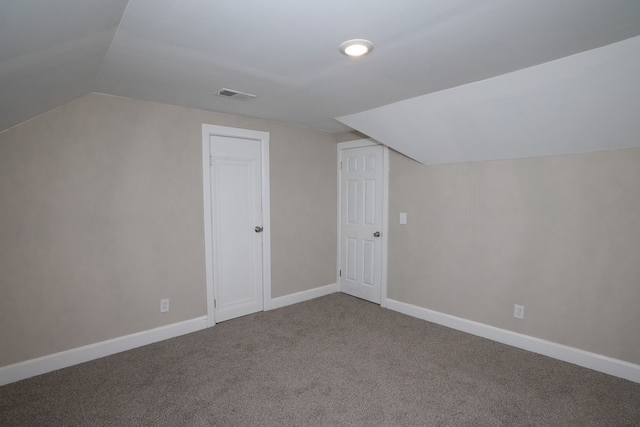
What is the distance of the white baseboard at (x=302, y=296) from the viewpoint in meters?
4.04

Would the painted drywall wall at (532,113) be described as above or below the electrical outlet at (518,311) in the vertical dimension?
above

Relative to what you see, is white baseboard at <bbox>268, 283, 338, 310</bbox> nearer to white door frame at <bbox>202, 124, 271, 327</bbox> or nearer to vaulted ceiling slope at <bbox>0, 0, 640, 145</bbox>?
white door frame at <bbox>202, 124, 271, 327</bbox>

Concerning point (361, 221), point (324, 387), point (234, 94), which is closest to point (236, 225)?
point (234, 94)

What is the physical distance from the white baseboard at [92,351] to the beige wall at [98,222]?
0.05 m

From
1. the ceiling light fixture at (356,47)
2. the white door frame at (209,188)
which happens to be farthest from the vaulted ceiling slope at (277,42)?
the white door frame at (209,188)

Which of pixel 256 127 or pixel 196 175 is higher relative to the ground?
pixel 256 127

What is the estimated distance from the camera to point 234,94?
2.78 meters

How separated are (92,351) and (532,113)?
13.3ft

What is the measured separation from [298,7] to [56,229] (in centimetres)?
257

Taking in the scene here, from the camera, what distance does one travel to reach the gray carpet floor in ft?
6.79

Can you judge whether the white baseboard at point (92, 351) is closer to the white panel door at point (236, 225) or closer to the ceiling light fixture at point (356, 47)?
the white panel door at point (236, 225)

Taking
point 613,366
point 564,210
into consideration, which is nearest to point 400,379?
point 613,366

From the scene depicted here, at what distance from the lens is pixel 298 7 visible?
147 cm

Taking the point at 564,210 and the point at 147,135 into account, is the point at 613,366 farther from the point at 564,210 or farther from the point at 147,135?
the point at 147,135
